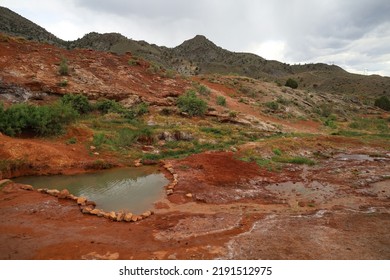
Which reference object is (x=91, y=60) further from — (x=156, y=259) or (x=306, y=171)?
(x=156, y=259)

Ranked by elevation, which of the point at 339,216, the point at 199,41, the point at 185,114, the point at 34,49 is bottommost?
the point at 339,216

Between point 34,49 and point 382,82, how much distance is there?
82281 mm

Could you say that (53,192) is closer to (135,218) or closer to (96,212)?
(96,212)

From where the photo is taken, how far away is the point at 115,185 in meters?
12.7

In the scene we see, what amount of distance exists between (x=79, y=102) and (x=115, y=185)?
1306 cm

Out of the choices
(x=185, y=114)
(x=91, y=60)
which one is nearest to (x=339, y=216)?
(x=185, y=114)

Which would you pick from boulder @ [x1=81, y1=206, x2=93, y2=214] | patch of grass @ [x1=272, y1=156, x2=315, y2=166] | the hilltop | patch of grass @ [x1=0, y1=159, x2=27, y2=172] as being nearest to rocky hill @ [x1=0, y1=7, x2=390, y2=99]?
the hilltop

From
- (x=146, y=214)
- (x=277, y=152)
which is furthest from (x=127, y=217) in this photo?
(x=277, y=152)

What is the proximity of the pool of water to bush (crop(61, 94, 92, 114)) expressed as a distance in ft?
34.6

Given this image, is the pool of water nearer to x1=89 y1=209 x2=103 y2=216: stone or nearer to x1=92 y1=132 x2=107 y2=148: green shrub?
x1=89 y1=209 x2=103 y2=216: stone

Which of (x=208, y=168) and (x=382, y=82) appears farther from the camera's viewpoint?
(x=382, y=82)

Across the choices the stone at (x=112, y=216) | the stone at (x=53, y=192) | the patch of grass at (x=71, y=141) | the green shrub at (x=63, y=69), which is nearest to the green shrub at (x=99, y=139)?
the patch of grass at (x=71, y=141)

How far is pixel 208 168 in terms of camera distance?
14.7 m

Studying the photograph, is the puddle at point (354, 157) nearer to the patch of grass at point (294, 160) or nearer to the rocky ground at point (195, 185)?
the rocky ground at point (195, 185)
